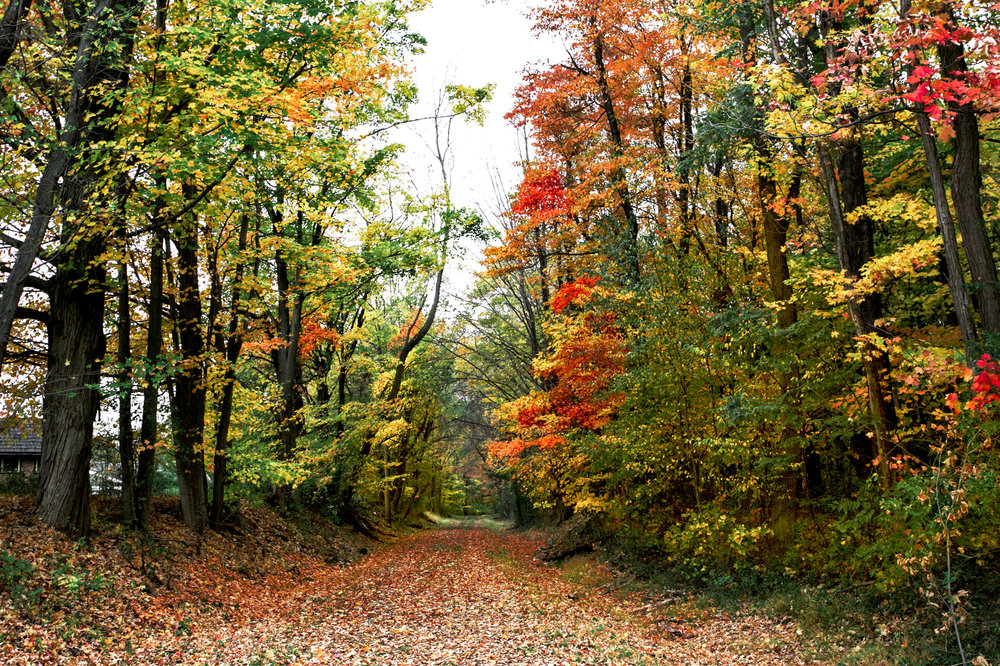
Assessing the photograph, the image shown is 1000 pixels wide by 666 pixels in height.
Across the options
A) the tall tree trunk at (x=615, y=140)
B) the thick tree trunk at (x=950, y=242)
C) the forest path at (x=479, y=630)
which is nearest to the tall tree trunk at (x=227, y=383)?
the forest path at (x=479, y=630)

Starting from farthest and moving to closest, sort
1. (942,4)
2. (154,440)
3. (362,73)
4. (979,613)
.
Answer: (362,73)
(154,440)
(979,613)
(942,4)

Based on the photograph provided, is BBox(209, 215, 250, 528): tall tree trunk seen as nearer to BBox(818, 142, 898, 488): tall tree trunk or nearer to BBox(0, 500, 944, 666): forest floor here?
BBox(0, 500, 944, 666): forest floor

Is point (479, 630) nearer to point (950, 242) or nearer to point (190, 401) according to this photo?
point (190, 401)

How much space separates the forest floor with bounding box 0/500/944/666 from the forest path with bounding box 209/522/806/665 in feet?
0.10

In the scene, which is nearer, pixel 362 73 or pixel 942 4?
pixel 942 4

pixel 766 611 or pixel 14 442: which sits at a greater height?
pixel 14 442

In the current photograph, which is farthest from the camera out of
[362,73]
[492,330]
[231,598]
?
[492,330]

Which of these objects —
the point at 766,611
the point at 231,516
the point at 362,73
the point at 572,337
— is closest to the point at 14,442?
the point at 231,516

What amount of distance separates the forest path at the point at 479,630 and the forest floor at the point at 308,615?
3 cm

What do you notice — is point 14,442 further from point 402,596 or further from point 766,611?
point 766,611

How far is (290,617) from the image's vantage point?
31.5 ft

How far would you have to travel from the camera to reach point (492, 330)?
27.0 metres

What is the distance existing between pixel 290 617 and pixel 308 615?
11.0 inches

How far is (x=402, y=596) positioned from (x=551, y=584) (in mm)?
3375
